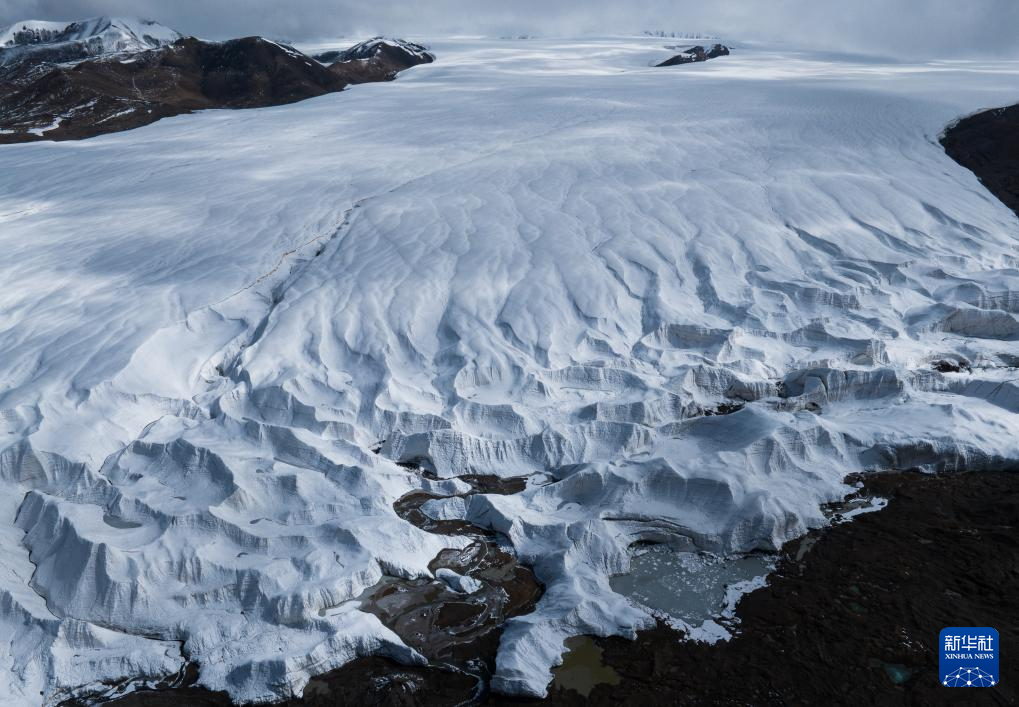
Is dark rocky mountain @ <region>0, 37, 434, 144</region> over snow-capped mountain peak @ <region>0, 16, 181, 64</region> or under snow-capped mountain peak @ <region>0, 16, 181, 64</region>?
under

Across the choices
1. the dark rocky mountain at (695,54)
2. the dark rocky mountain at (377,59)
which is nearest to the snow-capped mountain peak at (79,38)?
the dark rocky mountain at (377,59)

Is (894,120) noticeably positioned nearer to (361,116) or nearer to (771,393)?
(771,393)

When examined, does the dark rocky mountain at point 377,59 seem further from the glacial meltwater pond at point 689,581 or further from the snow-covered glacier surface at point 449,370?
the glacial meltwater pond at point 689,581

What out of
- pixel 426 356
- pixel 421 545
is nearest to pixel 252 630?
pixel 421 545

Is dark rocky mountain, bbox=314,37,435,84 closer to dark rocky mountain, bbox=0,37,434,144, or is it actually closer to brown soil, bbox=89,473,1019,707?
dark rocky mountain, bbox=0,37,434,144

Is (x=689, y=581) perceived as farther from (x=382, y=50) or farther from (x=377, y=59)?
(x=382, y=50)

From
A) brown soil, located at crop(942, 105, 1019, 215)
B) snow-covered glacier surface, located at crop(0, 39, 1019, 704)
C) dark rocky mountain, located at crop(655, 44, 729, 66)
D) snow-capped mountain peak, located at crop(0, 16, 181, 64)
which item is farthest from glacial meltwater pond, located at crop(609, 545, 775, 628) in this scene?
snow-capped mountain peak, located at crop(0, 16, 181, 64)
